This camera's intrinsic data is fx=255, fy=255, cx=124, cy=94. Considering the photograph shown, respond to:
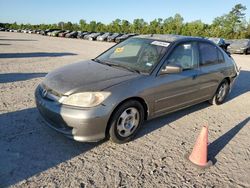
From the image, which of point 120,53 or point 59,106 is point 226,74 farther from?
point 59,106

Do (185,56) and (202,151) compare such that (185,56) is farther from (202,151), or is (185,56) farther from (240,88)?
(240,88)

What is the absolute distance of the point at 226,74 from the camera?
238 inches

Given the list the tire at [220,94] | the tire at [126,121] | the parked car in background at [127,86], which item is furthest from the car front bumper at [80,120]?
the tire at [220,94]

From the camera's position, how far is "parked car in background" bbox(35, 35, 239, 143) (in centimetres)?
348

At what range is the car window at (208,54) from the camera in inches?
208

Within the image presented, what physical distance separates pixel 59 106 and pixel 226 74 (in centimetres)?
421

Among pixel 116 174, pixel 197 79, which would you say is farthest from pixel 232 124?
pixel 116 174

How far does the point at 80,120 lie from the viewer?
337 cm

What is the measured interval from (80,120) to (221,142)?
2425 millimetres

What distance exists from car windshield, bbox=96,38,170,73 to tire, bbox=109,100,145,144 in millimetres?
671

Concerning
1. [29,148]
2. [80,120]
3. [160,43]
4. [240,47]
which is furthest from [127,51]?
[240,47]

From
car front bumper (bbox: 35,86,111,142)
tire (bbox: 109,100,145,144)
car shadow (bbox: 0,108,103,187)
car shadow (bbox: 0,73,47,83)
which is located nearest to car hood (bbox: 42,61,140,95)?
car front bumper (bbox: 35,86,111,142)

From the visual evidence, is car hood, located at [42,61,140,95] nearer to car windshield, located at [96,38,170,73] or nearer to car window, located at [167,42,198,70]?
car windshield, located at [96,38,170,73]

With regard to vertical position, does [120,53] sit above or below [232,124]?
above
